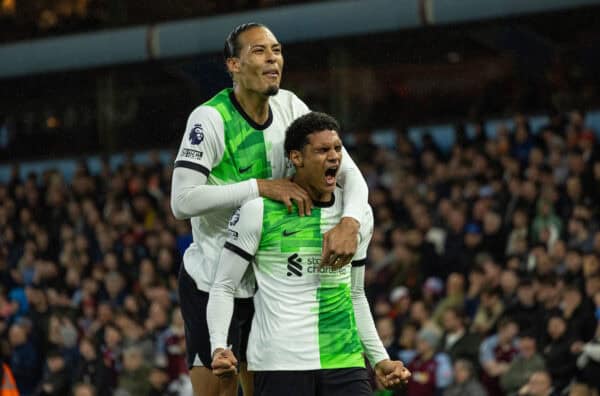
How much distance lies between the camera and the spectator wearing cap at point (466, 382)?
10.6m

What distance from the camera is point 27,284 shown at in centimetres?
1634

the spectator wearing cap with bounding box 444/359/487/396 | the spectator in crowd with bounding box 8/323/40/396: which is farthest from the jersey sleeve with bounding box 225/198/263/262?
the spectator in crowd with bounding box 8/323/40/396

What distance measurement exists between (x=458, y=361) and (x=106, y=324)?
4875 mm

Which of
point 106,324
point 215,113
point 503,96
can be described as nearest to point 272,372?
point 215,113

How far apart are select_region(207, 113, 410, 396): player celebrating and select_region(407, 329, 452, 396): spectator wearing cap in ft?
18.9

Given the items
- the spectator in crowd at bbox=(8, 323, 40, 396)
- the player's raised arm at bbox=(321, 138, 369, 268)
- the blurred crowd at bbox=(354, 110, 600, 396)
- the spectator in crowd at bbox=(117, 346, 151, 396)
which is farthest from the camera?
the spectator in crowd at bbox=(8, 323, 40, 396)

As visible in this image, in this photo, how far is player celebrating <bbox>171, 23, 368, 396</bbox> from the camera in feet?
17.8

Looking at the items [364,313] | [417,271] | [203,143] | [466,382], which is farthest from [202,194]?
[417,271]

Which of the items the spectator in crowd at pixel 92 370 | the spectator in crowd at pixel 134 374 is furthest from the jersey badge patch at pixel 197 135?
the spectator in crowd at pixel 92 370

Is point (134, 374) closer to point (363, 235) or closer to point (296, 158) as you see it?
point (363, 235)

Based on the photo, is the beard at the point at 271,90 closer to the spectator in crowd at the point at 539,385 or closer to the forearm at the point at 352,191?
the forearm at the point at 352,191

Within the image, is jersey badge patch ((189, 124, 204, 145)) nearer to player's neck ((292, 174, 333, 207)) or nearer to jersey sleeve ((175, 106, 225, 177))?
jersey sleeve ((175, 106, 225, 177))

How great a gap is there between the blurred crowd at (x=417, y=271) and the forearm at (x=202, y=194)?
519 centimetres

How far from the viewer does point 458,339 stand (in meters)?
11.2
